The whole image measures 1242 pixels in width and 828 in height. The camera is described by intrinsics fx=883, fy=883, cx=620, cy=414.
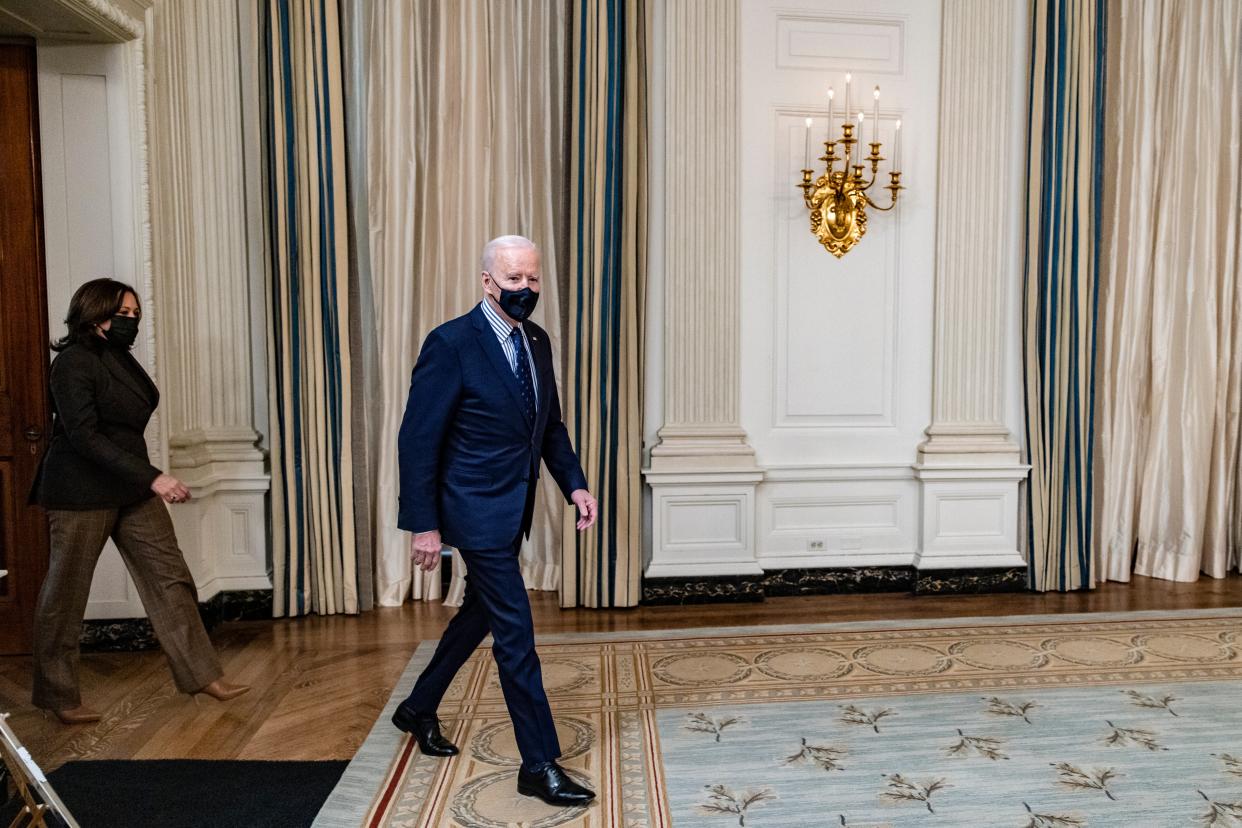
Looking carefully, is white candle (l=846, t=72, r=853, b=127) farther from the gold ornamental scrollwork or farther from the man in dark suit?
the man in dark suit

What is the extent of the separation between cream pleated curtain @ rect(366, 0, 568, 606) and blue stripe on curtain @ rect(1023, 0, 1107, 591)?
250 cm

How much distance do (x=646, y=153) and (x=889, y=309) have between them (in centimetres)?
153

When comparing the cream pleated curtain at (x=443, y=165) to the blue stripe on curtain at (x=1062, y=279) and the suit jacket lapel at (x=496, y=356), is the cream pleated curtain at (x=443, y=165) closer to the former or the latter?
the suit jacket lapel at (x=496, y=356)

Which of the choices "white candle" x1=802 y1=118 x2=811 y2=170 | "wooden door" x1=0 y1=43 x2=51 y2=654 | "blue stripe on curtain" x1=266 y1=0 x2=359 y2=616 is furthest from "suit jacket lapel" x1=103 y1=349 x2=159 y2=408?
"white candle" x1=802 y1=118 x2=811 y2=170

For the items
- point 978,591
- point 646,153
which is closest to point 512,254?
point 646,153

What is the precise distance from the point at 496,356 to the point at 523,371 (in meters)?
0.11

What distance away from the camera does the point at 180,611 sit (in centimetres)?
321

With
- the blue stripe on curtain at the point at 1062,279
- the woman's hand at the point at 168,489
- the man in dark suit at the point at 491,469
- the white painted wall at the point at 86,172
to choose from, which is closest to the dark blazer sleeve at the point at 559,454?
the man in dark suit at the point at 491,469

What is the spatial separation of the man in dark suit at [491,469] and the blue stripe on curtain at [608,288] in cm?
186

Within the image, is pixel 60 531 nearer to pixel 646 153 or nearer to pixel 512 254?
pixel 512 254

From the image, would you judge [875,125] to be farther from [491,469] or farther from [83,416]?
[83,416]

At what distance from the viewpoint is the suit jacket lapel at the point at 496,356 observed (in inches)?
96.9

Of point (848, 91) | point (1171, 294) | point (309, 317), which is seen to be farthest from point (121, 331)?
point (1171, 294)

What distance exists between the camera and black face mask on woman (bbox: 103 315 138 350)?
3055 mm
